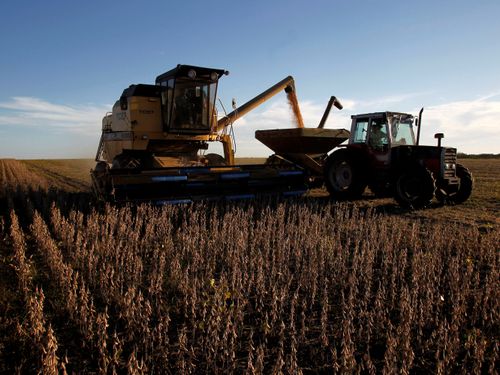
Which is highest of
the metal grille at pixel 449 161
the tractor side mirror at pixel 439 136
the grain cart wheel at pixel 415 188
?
the tractor side mirror at pixel 439 136

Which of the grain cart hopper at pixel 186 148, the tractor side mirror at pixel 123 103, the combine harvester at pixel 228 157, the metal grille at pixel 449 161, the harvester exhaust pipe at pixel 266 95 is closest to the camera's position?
the grain cart hopper at pixel 186 148

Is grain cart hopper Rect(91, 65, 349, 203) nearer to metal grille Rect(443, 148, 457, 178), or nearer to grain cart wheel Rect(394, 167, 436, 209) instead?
grain cart wheel Rect(394, 167, 436, 209)

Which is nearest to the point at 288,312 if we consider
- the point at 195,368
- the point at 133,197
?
the point at 195,368

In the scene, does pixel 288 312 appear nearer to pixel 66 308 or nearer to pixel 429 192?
pixel 66 308

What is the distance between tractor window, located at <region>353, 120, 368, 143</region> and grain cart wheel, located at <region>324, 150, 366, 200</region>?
46cm

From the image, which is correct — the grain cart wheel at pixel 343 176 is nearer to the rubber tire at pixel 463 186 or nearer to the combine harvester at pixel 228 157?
the combine harvester at pixel 228 157

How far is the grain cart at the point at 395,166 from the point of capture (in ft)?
30.1

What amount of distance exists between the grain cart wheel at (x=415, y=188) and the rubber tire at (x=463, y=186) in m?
1.42

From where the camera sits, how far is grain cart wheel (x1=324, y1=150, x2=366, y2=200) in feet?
33.8

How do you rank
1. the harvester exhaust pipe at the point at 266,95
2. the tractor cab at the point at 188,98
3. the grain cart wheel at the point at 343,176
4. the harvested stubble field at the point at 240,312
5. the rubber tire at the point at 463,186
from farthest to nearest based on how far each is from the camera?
the harvester exhaust pipe at the point at 266,95, the grain cart wheel at the point at 343,176, the tractor cab at the point at 188,98, the rubber tire at the point at 463,186, the harvested stubble field at the point at 240,312

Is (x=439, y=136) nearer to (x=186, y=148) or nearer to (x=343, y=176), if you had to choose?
(x=343, y=176)

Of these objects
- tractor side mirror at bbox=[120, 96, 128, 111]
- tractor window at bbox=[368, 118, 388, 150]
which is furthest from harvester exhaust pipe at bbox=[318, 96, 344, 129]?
tractor side mirror at bbox=[120, 96, 128, 111]

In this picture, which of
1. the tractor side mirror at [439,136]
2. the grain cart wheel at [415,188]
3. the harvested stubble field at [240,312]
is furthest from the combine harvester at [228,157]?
the harvested stubble field at [240,312]

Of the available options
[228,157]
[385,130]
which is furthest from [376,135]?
[228,157]
